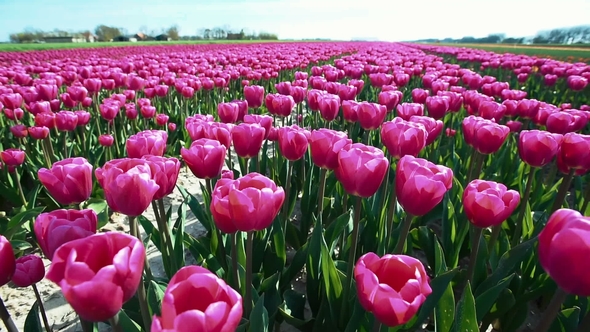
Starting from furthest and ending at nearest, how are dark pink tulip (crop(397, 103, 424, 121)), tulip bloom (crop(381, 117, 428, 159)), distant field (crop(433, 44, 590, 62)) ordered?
distant field (crop(433, 44, 590, 62)), dark pink tulip (crop(397, 103, 424, 121)), tulip bloom (crop(381, 117, 428, 159))

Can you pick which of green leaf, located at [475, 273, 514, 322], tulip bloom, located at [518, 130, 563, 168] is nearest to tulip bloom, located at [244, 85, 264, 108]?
tulip bloom, located at [518, 130, 563, 168]

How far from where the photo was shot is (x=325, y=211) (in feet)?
9.34

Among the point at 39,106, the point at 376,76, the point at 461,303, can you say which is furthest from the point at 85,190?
the point at 376,76

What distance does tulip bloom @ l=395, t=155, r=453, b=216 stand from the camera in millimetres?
1391

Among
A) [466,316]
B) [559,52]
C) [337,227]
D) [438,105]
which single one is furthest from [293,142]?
[559,52]

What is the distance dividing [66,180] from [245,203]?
774 mm

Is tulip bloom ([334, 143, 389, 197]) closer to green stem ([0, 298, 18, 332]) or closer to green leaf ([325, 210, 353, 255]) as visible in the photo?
green leaf ([325, 210, 353, 255])

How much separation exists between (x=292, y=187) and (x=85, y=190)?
1992 millimetres

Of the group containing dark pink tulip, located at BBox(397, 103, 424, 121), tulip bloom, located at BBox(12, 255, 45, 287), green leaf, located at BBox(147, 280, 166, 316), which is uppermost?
dark pink tulip, located at BBox(397, 103, 424, 121)

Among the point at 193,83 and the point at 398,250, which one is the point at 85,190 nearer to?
the point at 398,250

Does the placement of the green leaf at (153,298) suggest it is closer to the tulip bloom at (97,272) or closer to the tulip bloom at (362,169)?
the tulip bloom at (97,272)

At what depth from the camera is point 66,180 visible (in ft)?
4.70

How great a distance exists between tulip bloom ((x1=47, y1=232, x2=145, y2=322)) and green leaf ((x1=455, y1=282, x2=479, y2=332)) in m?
1.11

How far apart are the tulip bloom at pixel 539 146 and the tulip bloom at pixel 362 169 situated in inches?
48.5
